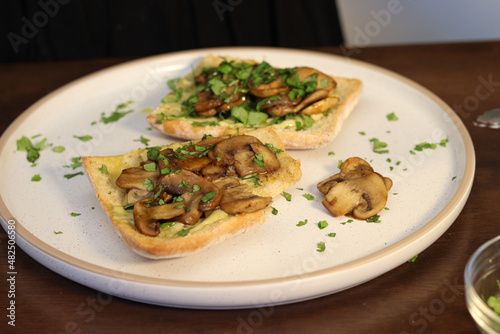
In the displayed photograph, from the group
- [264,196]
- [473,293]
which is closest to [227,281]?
[264,196]

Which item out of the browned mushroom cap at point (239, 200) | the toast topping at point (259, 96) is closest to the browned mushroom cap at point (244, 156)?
the browned mushroom cap at point (239, 200)

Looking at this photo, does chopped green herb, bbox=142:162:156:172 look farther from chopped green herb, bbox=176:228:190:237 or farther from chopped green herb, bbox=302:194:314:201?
chopped green herb, bbox=302:194:314:201

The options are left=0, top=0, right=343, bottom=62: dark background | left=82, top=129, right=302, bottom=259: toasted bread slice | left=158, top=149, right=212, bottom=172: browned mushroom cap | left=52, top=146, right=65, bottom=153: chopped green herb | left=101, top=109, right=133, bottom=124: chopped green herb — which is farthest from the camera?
left=0, top=0, right=343, bottom=62: dark background

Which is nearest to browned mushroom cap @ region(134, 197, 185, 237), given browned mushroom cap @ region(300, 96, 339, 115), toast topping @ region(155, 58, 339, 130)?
toast topping @ region(155, 58, 339, 130)

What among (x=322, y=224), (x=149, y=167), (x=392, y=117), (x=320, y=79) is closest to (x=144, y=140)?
(x=149, y=167)

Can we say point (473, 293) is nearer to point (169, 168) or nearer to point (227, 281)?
point (227, 281)

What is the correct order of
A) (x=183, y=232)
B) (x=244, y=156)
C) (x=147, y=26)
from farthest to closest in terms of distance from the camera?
(x=147, y=26) → (x=244, y=156) → (x=183, y=232)

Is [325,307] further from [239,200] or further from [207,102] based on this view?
[207,102]
